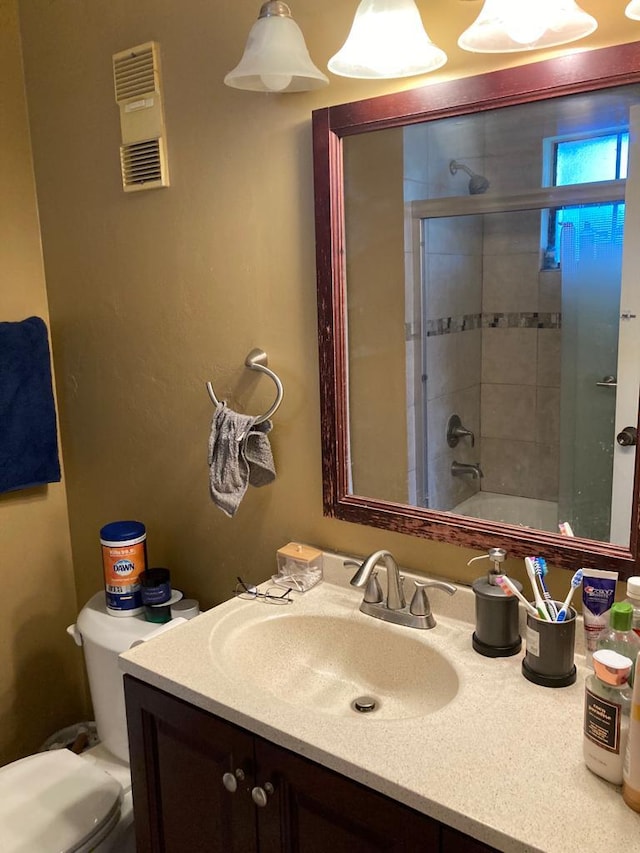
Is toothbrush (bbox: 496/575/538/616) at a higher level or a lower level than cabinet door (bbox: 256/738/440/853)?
higher

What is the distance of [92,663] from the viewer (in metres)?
1.79

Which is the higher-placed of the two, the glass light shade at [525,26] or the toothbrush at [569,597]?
the glass light shade at [525,26]

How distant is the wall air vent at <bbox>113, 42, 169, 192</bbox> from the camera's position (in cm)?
172

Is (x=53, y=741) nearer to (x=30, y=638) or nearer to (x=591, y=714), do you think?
(x=30, y=638)

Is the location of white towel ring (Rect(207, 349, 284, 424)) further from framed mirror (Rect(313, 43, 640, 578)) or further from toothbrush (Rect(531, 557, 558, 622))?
toothbrush (Rect(531, 557, 558, 622))

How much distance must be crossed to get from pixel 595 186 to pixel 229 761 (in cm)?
112

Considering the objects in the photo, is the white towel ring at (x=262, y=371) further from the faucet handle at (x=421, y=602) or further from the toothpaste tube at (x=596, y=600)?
the toothpaste tube at (x=596, y=600)

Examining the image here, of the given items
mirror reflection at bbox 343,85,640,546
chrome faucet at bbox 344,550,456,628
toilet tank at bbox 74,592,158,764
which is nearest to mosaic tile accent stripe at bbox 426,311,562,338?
mirror reflection at bbox 343,85,640,546

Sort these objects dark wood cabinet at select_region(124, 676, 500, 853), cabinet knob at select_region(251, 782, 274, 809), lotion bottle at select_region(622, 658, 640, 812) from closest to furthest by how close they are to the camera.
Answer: lotion bottle at select_region(622, 658, 640, 812) < dark wood cabinet at select_region(124, 676, 500, 853) < cabinet knob at select_region(251, 782, 274, 809)

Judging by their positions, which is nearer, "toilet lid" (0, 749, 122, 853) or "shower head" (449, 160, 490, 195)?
A: "shower head" (449, 160, 490, 195)

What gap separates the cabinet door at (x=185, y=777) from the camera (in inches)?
47.4

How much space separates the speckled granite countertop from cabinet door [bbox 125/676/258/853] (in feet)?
0.15

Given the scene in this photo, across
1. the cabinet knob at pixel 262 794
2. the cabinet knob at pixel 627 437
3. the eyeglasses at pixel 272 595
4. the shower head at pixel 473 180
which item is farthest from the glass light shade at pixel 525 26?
the cabinet knob at pixel 262 794

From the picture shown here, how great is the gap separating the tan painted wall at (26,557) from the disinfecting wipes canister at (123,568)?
43cm
